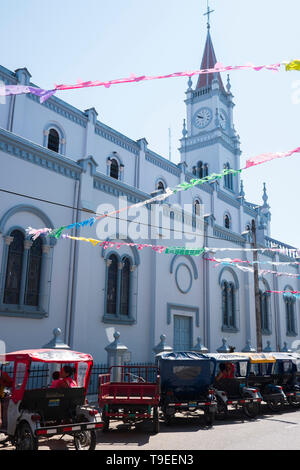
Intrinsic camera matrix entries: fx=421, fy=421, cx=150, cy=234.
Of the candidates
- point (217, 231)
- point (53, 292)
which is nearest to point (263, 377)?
point (53, 292)

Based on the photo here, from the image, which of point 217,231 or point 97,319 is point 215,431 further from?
point 217,231

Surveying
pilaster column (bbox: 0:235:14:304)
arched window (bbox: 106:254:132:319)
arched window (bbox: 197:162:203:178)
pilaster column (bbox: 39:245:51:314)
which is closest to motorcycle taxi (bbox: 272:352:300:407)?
arched window (bbox: 106:254:132:319)

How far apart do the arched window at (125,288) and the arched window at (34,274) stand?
4444 millimetres

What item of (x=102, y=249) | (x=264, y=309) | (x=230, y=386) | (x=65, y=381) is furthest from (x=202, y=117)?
(x=65, y=381)

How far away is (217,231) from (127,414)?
1692cm

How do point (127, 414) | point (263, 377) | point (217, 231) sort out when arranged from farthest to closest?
point (217, 231), point (263, 377), point (127, 414)

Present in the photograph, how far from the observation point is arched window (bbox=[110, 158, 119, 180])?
21.0 metres

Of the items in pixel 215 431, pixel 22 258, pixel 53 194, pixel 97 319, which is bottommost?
pixel 215 431

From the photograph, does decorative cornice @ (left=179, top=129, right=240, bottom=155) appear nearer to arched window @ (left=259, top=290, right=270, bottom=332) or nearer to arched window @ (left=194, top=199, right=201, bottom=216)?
arched window @ (left=194, top=199, right=201, bottom=216)

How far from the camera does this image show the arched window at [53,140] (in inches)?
721

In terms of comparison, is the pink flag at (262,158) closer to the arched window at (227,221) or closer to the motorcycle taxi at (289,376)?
the motorcycle taxi at (289,376)

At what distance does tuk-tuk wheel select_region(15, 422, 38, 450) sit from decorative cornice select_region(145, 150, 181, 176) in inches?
675

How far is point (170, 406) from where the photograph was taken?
36.6 ft

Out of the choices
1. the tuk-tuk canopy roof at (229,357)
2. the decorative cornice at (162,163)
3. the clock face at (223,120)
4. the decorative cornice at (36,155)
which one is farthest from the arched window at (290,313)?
the decorative cornice at (36,155)
